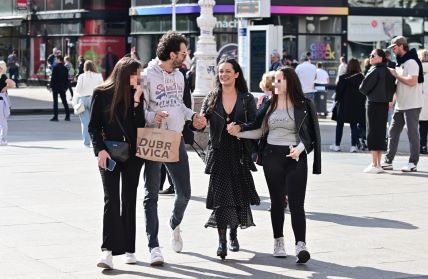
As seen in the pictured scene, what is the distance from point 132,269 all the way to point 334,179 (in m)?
6.60

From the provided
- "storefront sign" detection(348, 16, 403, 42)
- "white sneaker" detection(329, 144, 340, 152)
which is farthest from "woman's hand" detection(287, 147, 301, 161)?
"storefront sign" detection(348, 16, 403, 42)

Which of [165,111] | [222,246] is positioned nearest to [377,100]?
[222,246]

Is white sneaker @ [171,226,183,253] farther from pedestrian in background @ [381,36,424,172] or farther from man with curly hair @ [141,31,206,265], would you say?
pedestrian in background @ [381,36,424,172]

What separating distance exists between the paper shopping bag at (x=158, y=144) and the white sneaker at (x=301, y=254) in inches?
51.1

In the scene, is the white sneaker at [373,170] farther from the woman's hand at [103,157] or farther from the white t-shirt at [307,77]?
the white t-shirt at [307,77]

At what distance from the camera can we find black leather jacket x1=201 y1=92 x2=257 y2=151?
9258mm

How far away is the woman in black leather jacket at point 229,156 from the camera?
9211 mm

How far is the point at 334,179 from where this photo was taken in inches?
585

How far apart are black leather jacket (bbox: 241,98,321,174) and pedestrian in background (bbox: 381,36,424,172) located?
22.2 feet

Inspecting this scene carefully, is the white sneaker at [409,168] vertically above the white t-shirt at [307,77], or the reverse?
the white t-shirt at [307,77]

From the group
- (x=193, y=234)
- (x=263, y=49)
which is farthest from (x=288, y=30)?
(x=193, y=234)

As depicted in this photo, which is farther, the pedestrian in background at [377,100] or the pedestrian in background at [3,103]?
the pedestrian in background at [3,103]

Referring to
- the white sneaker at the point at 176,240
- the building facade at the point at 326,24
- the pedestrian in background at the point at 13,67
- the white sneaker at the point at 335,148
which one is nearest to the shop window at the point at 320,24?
the building facade at the point at 326,24

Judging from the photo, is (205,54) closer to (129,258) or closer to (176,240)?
(176,240)
